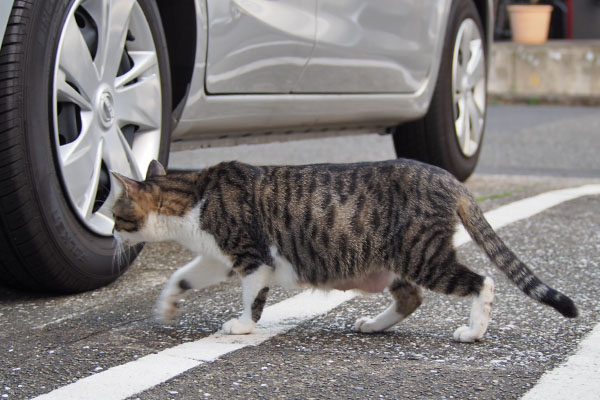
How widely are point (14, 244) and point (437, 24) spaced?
3.04 meters

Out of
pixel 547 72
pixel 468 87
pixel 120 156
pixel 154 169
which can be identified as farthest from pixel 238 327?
Result: pixel 547 72

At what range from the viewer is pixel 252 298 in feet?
10.1

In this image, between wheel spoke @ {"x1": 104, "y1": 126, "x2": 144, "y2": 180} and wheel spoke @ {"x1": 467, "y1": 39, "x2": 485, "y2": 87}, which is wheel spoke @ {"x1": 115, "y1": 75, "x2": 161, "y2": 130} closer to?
wheel spoke @ {"x1": 104, "y1": 126, "x2": 144, "y2": 180}

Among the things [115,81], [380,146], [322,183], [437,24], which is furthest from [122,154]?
[380,146]

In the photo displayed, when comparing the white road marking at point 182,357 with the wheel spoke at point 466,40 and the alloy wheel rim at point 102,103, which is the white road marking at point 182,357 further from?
the wheel spoke at point 466,40

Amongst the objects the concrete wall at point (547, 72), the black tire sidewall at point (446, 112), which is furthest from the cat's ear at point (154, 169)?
the concrete wall at point (547, 72)

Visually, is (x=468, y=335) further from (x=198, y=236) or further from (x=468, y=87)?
(x=468, y=87)

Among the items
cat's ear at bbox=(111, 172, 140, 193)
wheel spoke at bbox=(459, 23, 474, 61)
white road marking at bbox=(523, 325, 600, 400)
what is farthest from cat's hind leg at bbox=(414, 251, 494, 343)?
wheel spoke at bbox=(459, 23, 474, 61)

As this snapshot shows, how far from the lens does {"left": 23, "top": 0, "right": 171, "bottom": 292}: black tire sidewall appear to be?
10.3 ft

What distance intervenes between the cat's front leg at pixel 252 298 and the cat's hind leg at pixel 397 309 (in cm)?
32

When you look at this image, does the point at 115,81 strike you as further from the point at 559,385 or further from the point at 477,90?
the point at 477,90

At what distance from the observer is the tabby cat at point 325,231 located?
9.89 ft

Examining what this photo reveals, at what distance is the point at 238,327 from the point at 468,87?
3.41 meters

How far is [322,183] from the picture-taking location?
10.6 ft
